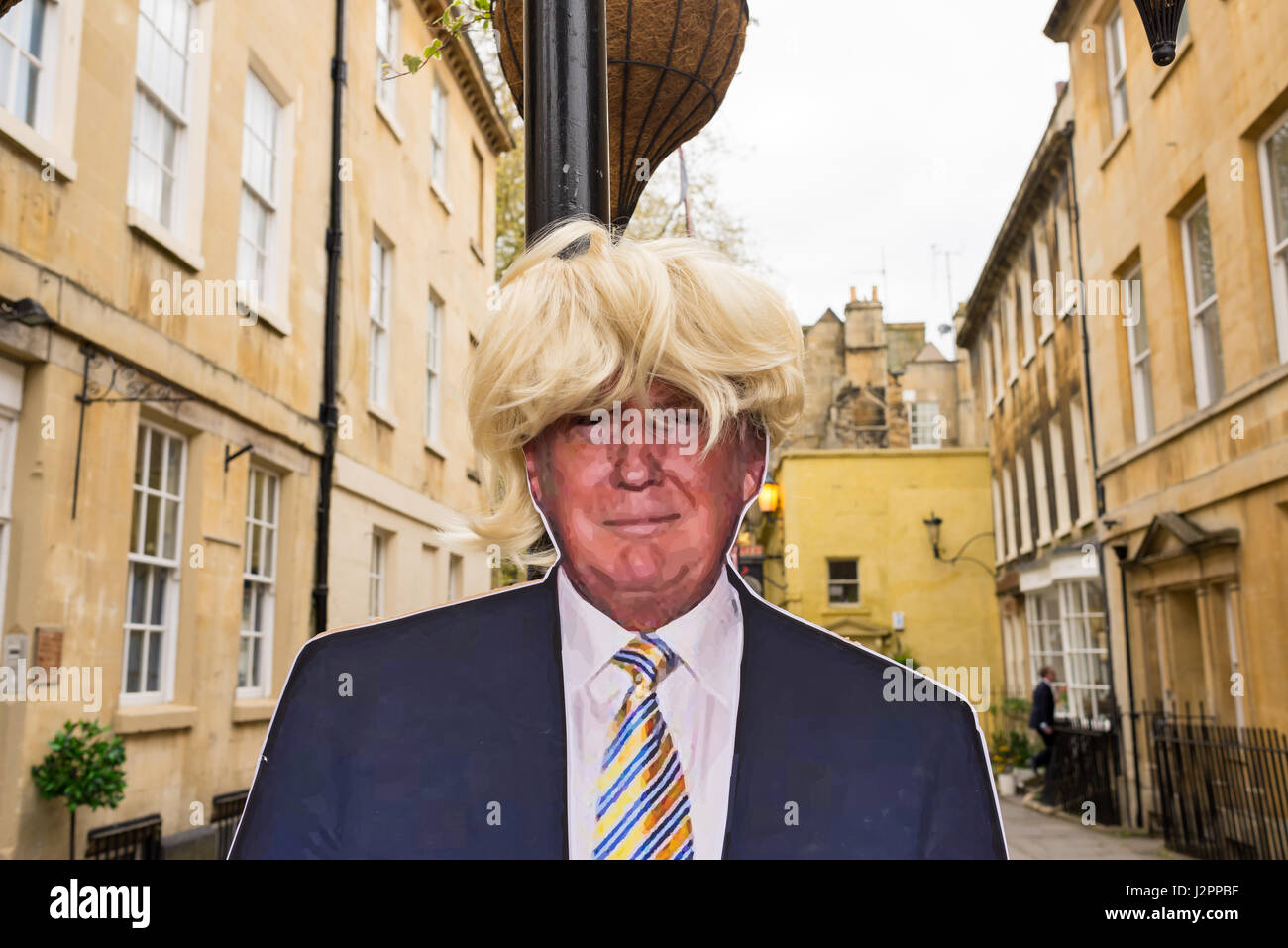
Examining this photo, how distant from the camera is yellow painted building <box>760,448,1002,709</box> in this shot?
23.2 meters

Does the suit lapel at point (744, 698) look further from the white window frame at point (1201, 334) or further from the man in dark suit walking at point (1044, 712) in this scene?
the man in dark suit walking at point (1044, 712)

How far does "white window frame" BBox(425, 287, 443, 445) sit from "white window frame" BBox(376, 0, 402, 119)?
90.6 inches

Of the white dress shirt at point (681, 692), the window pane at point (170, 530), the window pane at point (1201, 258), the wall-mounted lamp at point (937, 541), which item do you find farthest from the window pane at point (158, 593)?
the wall-mounted lamp at point (937, 541)

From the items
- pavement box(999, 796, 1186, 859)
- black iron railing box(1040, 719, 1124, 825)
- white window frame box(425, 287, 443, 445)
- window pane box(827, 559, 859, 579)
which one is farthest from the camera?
window pane box(827, 559, 859, 579)

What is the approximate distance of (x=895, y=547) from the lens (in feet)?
79.5

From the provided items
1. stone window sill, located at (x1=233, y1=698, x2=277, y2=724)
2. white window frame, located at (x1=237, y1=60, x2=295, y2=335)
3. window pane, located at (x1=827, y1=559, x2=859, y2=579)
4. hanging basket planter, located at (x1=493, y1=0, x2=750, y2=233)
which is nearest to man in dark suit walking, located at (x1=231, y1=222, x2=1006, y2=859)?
hanging basket planter, located at (x1=493, y1=0, x2=750, y2=233)

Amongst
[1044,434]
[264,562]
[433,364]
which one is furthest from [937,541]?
[264,562]

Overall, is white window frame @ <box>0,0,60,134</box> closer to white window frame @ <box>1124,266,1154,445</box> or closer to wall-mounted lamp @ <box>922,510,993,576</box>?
white window frame @ <box>1124,266,1154,445</box>

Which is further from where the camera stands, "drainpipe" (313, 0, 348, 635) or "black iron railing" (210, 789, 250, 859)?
"drainpipe" (313, 0, 348, 635)

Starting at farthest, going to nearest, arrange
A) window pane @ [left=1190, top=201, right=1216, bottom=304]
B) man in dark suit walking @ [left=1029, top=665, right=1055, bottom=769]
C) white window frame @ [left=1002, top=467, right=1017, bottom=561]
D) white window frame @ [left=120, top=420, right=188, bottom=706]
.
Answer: white window frame @ [left=1002, top=467, right=1017, bottom=561] < man in dark suit walking @ [left=1029, top=665, right=1055, bottom=769] < window pane @ [left=1190, top=201, right=1216, bottom=304] < white window frame @ [left=120, top=420, right=188, bottom=706]

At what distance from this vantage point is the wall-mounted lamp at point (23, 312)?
485 cm

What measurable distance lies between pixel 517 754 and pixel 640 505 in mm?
362

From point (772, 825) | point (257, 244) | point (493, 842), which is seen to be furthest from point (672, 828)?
point (257, 244)
